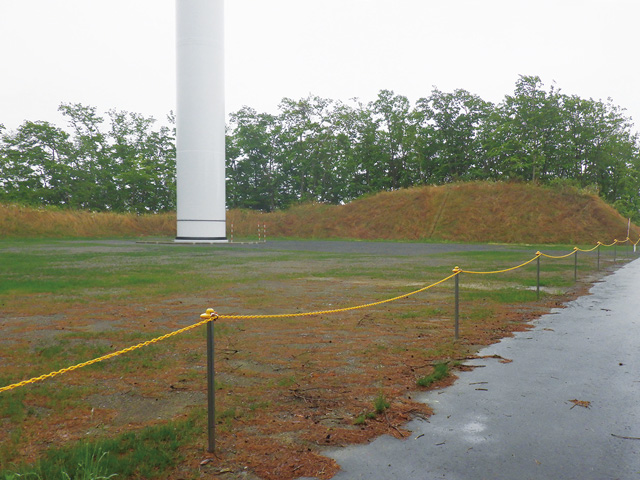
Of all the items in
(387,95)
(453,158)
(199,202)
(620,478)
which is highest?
(387,95)

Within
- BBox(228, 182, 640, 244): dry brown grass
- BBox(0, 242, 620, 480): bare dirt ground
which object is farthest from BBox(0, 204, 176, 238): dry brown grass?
BBox(0, 242, 620, 480): bare dirt ground

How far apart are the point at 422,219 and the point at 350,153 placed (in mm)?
23492

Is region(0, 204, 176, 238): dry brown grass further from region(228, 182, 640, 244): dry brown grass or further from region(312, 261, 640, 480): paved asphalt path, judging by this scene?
region(312, 261, 640, 480): paved asphalt path

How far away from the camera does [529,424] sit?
15.4ft

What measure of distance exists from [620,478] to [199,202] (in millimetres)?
37995

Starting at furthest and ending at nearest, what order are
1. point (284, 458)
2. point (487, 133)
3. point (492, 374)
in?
point (487, 133), point (492, 374), point (284, 458)

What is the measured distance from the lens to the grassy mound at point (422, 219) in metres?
47.3

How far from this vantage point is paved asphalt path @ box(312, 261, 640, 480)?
150 inches

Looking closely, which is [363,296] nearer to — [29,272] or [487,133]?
[29,272]

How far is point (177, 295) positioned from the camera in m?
12.5

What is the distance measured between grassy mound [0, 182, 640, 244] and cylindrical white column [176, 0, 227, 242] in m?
13.2

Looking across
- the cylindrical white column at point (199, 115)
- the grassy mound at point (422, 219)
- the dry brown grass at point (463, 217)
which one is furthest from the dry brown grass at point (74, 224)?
the cylindrical white column at point (199, 115)

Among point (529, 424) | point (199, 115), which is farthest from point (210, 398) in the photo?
point (199, 115)

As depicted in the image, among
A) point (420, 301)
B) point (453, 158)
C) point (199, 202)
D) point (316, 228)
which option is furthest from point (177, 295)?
point (453, 158)
